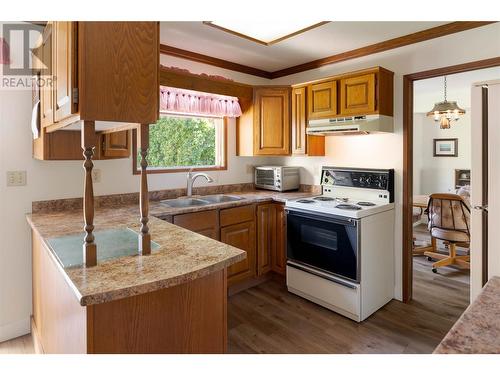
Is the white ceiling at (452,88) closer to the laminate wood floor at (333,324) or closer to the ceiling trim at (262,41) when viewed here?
the ceiling trim at (262,41)

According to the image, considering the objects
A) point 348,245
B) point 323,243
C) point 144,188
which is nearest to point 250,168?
point 323,243

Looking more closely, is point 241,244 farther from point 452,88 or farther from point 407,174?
point 452,88

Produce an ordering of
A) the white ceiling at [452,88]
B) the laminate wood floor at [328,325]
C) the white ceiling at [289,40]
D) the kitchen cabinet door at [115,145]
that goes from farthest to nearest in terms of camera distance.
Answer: the white ceiling at [452,88], the white ceiling at [289,40], the kitchen cabinet door at [115,145], the laminate wood floor at [328,325]

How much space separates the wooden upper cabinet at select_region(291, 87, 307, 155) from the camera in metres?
3.35

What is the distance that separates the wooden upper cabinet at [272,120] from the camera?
3.49m

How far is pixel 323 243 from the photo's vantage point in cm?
280

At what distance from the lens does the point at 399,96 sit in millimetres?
2936

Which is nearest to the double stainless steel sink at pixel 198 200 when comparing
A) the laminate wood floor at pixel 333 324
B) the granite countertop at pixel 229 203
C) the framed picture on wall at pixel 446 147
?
the granite countertop at pixel 229 203

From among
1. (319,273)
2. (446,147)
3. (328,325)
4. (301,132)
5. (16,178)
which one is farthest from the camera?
(446,147)

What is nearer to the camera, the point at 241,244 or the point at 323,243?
the point at 323,243

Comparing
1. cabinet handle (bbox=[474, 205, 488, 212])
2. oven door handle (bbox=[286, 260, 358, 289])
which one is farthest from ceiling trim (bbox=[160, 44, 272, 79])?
cabinet handle (bbox=[474, 205, 488, 212])

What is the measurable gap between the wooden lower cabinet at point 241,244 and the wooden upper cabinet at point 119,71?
5.78 feet

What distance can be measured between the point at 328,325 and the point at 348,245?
0.65 m
